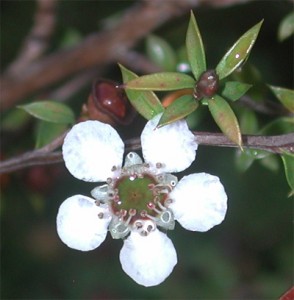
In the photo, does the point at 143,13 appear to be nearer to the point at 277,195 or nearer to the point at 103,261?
the point at 277,195

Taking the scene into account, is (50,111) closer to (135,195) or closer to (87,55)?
(135,195)

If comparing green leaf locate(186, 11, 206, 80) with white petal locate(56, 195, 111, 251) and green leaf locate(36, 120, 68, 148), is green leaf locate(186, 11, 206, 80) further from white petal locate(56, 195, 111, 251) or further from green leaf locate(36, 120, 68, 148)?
green leaf locate(36, 120, 68, 148)

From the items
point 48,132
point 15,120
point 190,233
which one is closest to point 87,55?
point 15,120

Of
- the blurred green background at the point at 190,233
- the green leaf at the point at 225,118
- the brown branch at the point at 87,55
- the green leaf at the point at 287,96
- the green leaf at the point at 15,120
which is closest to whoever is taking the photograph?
the green leaf at the point at 225,118

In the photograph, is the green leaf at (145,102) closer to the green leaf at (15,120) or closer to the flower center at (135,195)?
the flower center at (135,195)

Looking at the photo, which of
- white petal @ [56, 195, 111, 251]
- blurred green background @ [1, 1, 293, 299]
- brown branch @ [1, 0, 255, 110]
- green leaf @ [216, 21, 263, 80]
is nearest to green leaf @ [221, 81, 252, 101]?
green leaf @ [216, 21, 263, 80]

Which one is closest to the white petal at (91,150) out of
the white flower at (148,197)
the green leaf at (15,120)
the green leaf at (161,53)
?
the white flower at (148,197)

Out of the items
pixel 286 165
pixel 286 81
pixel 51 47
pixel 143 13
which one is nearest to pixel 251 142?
pixel 286 165
